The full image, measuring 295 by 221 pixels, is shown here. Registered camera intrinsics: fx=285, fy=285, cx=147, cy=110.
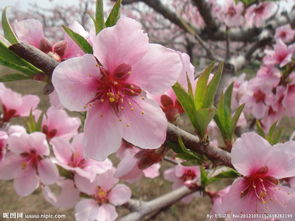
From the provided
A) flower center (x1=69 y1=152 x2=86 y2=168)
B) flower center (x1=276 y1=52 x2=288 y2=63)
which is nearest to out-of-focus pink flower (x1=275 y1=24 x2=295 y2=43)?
flower center (x1=276 y1=52 x2=288 y2=63)

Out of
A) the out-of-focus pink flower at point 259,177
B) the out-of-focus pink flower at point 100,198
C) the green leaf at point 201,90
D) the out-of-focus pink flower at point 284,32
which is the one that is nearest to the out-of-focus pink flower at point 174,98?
the green leaf at point 201,90

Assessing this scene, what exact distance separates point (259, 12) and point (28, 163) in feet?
10.2

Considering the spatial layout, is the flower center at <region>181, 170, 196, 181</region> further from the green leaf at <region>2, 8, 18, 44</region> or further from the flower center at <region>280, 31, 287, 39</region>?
the flower center at <region>280, 31, 287, 39</region>

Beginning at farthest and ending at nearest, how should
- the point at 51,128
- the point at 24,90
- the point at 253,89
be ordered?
1. the point at 24,90
2. the point at 253,89
3. the point at 51,128

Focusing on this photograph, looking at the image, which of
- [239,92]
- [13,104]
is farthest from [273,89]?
[13,104]

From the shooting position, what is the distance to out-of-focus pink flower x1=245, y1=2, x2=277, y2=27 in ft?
10.8

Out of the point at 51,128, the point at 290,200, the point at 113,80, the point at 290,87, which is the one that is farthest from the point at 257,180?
the point at 51,128

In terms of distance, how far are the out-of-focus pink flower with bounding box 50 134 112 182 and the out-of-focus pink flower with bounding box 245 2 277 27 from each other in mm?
2752

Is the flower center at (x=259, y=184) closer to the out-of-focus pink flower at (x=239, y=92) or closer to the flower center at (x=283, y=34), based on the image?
the out-of-focus pink flower at (x=239, y=92)

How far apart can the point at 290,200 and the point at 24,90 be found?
11013mm

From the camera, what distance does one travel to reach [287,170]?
2.48 ft

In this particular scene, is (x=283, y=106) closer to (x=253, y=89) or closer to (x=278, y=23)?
(x=253, y=89)

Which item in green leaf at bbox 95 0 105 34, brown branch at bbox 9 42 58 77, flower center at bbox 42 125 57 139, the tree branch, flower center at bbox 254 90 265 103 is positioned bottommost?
the tree branch

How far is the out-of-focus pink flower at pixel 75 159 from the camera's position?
1261 millimetres
